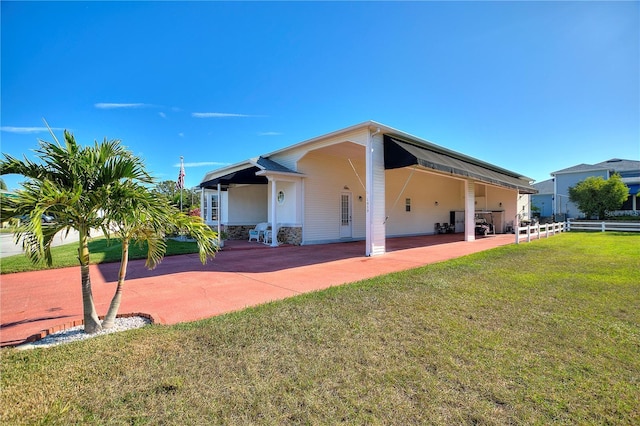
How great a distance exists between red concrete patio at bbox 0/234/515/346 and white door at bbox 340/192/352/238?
4773 millimetres

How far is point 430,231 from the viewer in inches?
757

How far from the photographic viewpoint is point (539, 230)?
1560 centimetres

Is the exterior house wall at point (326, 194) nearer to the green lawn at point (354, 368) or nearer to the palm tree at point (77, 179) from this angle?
the green lawn at point (354, 368)

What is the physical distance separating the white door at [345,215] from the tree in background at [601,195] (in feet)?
69.7

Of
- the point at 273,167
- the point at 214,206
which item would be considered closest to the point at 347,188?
the point at 273,167

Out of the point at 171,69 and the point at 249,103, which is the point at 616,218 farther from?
the point at 171,69

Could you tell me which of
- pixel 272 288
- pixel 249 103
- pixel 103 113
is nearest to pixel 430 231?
pixel 249 103

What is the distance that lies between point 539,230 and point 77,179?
19.4m

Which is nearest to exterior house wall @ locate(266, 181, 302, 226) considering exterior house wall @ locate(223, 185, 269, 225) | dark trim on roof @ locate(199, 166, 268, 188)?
dark trim on roof @ locate(199, 166, 268, 188)

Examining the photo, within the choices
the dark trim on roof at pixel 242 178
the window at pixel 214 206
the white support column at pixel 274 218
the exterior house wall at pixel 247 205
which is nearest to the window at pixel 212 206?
the window at pixel 214 206

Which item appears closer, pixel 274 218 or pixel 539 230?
pixel 274 218

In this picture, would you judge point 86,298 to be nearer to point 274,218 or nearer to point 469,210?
point 274,218

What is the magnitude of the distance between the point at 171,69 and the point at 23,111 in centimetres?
524

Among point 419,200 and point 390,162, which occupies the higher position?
point 390,162
